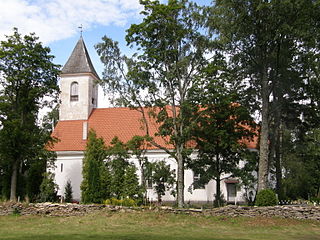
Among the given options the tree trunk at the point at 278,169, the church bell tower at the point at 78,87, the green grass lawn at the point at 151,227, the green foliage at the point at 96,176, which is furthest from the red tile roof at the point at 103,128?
the green grass lawn at the point at 151,227

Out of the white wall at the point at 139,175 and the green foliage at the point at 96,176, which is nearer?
the green foliage at the point at 96,176

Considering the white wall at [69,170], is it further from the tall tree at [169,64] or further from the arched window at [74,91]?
the tall tree at [169,64]

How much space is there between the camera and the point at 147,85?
22.4m

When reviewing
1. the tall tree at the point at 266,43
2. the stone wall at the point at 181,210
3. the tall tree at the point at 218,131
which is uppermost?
the tall tree at the point at 266,43

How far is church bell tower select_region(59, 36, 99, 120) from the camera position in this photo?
3772 centimetres

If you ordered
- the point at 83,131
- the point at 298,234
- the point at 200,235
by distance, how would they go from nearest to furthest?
the point at 200,235 < the point at 298,234 < the point at 83,131

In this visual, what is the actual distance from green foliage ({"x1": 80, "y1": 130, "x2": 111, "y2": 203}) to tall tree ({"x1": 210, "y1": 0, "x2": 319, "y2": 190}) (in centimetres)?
1156

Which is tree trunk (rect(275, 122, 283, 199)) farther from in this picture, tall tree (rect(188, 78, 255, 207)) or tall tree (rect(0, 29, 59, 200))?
tall tree (rect(0, 29, 59, 200))

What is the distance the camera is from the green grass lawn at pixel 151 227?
514 inches

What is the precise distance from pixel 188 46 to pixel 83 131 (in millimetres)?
17773

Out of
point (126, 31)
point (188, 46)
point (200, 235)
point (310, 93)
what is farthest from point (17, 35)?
point (310, 93)

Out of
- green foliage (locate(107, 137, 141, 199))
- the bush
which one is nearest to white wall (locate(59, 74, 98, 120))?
green foliage (locate(107, 137, 141, 199))

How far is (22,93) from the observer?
24859 mm

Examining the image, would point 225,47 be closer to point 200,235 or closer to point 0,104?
point 200,235
